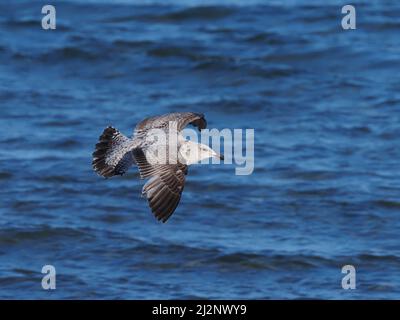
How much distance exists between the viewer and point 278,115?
42.5 ft

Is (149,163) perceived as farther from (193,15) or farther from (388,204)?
(193,15)

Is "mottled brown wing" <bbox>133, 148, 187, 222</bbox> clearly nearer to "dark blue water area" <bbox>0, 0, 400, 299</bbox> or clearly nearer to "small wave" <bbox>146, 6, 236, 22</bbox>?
"dark blue water area" <bbox>0, 0, 400, 299</bbox>

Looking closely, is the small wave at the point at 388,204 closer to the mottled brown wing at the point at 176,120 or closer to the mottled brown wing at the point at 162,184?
the mottled brown wing at the point at 176,120

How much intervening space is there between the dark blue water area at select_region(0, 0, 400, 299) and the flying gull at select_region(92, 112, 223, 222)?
7.29 feet

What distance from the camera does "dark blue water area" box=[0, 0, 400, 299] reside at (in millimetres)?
9867

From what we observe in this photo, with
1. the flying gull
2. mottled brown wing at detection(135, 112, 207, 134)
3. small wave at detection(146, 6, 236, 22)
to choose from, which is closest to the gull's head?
the flying gull

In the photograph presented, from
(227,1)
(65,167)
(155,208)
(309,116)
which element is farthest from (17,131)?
(155,208)

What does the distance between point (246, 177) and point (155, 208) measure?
482cm

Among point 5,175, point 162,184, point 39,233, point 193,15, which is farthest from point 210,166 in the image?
point 162,184

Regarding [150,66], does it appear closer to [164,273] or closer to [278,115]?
[278,115]

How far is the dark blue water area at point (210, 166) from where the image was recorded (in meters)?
9.87

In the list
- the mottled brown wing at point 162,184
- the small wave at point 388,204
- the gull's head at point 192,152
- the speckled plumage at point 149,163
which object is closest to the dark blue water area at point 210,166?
the small wave at point 388,204

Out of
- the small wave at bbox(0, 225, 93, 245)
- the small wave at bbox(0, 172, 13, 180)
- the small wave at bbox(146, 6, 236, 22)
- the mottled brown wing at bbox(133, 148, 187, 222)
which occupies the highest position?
the small wave at bbox(146, 6, 236, 22)

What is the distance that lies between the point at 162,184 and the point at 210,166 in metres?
4.91
